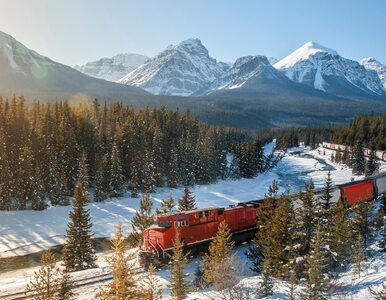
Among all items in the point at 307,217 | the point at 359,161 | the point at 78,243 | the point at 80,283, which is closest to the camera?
the point at 80,283

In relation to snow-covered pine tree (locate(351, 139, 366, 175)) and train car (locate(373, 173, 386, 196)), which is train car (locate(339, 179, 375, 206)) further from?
snow-covered pine tree (locate(351, 139, 366, 175))

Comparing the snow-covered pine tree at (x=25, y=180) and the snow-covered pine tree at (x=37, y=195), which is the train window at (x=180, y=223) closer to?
the snow-covered pine tree at (x=37, y=195)

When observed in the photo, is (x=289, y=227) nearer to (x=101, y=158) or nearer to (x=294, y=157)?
(x=101, y=158)

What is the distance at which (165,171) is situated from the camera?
3986 inches

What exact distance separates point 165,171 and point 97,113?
29980mm

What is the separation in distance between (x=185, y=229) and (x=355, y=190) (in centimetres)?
2600

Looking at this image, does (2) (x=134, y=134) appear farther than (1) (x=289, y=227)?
Yes

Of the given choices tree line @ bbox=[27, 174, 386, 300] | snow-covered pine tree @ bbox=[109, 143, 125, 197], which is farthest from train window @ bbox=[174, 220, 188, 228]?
snow-covered pine tree @ bbox=[109, 143, 125, 197]

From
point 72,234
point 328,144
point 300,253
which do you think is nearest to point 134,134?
point 72,234

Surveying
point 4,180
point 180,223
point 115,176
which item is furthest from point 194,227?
point 115,176

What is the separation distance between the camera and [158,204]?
8044 centimetres

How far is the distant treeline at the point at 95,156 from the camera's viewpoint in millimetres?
71750

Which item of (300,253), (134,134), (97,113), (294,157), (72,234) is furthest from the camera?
(294,157)

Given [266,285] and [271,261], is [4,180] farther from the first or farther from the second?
[266,285]
